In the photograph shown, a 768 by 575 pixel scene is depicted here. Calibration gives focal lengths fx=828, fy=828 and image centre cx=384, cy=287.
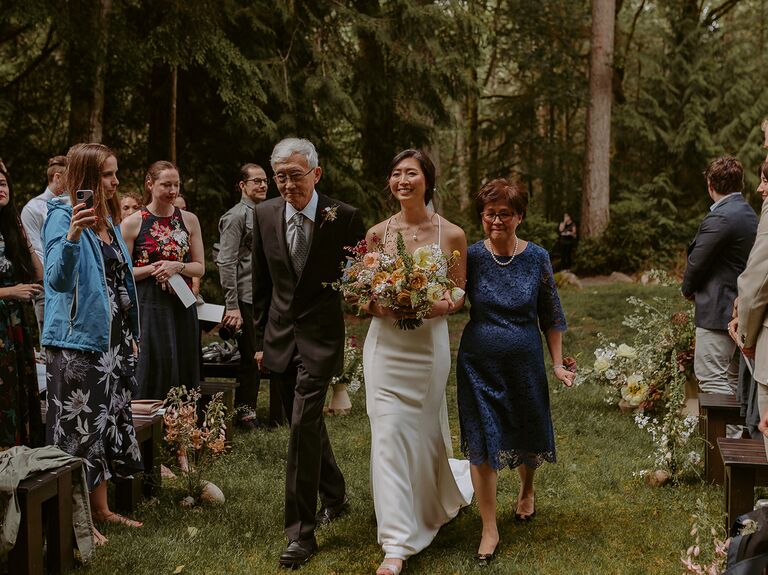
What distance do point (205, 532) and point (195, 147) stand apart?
9.17 m

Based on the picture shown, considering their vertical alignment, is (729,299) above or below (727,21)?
below

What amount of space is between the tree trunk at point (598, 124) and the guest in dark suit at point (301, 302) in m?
18.5

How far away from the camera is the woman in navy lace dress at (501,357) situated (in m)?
4.64

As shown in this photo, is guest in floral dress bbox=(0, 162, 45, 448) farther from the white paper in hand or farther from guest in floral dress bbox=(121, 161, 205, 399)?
the white paper in hand

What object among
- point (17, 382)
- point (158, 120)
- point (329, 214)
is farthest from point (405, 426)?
point (158, 120)

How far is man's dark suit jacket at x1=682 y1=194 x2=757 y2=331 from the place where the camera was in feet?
20.2

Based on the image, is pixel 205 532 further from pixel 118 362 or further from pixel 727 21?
pixel 727 21

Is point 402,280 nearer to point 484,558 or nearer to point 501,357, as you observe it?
point 501,357

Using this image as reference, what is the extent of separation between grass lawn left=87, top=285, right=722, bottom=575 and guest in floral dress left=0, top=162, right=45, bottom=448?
34.7 inches

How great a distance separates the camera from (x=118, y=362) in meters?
4.79

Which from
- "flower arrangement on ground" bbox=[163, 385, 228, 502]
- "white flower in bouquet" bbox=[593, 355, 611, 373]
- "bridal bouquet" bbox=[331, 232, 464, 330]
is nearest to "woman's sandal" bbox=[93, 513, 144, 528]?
"flower arrangement on ground" bbox=[163, 385, 228, 502]

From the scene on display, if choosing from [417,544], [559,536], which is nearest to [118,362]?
[417,544]

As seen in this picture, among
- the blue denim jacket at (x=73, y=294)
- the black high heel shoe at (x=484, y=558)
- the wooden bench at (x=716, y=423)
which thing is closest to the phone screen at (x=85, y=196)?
the blue denim jacket at (x=73, y=294)

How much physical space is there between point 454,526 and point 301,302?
170cm
